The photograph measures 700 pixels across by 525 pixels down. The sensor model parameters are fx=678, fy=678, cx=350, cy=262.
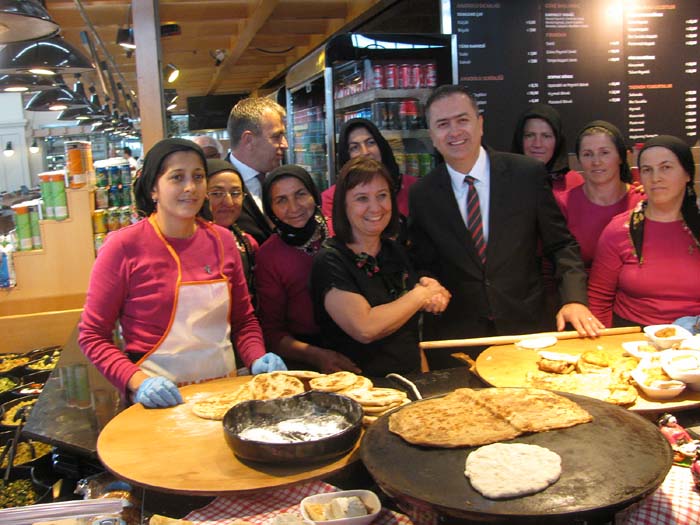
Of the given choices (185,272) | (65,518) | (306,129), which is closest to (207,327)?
(185,272)

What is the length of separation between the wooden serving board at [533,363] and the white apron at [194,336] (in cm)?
97

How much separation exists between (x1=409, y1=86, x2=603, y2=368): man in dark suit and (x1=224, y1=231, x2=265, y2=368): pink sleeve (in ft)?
3.00

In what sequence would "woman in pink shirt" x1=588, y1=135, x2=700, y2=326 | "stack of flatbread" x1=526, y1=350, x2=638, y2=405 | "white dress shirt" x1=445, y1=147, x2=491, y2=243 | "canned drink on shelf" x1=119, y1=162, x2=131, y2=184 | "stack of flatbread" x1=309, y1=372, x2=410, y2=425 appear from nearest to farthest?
1. "stack of flatbread" x1=309, y1=372, x2=410, y2=425
2. "stack of flatbread" x1=526, y1=350, x2=638, y2=405
3. "woman in pink shirt" x1=588, y1=135, x2=700, y2=326
4. "white dress shirt" x1=445, y1=147, x2=491, y2=243
5. "canned drink on shelf" x1=119, y1=162, x2=131, y2=184

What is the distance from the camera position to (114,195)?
5.02 metres

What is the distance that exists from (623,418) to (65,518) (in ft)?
4.44

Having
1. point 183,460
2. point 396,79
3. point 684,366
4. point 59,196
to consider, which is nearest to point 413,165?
point 396,79

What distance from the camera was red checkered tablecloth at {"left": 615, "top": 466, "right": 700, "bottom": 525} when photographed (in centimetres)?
159

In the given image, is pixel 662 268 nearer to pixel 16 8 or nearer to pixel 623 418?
pixel 623 418

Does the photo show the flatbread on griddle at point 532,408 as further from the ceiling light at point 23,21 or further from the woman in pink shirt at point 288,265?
the ceiling light at point 23,21

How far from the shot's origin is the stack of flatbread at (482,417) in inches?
63.9

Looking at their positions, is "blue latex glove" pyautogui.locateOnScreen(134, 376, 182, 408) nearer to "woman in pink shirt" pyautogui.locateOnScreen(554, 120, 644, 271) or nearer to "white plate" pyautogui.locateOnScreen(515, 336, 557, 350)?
"white plate" pyautogui.locateOnScreen(515, 336, 557, 350)

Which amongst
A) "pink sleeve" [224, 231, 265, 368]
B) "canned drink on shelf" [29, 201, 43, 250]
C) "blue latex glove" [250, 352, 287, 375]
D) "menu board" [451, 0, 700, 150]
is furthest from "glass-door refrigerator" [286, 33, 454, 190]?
"blue latex glove" [250, 352, 287, 375]

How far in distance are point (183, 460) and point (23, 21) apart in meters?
1.84

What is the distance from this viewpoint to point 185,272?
8.16ft
